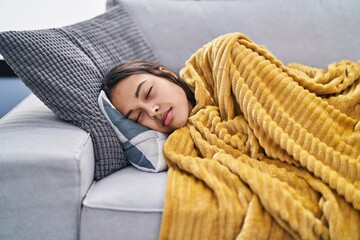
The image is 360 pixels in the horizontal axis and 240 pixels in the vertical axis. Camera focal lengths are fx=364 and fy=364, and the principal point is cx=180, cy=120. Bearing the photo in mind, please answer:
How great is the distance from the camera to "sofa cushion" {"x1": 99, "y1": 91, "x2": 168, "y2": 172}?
1.06 m

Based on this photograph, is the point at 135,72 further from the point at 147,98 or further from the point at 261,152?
the point at 261,152

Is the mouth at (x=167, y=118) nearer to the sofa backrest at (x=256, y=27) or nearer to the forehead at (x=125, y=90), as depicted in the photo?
the forehead at (x=125, y=90)

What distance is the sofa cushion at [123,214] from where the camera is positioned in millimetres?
884

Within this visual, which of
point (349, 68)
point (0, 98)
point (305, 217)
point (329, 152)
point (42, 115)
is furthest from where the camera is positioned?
point (0, 98)

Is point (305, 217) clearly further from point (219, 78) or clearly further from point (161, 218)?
point (219, 78)

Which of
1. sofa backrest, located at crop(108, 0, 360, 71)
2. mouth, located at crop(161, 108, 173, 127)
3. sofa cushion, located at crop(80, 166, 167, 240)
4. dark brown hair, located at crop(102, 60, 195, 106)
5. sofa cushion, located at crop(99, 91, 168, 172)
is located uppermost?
sofa backrest, located at crop(108, 0, 360, 71)

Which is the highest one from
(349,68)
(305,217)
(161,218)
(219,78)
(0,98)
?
(349,68)

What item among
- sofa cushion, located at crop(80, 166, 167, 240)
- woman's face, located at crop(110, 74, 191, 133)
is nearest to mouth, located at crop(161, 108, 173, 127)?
woman's face, located at crop(110, 74, 191, 133)

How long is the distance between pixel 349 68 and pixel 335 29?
1.37ft

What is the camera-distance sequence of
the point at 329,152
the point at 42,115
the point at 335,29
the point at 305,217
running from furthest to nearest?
the point at 335,29 < the point at 42,115 < the point at 329,152 < the point at 305,217

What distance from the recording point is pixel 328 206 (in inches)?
33.1

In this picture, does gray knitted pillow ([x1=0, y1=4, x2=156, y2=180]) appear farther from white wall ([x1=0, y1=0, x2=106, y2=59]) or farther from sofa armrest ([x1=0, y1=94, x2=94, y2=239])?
white wall ([x1=0, y1=0, x2=106, y2=59])

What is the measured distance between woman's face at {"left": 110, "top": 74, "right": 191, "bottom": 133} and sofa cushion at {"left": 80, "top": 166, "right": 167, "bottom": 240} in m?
0.31

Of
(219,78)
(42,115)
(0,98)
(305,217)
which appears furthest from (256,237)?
(0,98)
